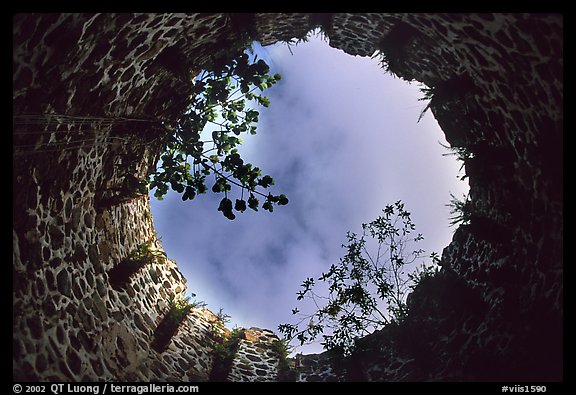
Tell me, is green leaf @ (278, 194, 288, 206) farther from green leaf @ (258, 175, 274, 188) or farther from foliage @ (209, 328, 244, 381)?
foliage @ (209, 328, 244, 381)

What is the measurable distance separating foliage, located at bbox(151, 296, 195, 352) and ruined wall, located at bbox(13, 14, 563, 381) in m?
0.14

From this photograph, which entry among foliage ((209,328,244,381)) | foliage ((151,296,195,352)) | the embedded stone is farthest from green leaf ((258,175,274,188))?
foliage ((209,328,244,381))

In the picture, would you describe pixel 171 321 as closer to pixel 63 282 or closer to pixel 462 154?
pixel 63 282

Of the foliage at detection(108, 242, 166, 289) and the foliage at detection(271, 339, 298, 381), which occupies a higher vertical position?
the foliage at detection(108, 242, 166, 289)

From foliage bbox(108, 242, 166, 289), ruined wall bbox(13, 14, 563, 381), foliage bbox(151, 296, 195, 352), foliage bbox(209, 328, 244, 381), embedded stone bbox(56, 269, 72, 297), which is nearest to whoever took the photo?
ruined wall bbox(13, 14, 563, 381)

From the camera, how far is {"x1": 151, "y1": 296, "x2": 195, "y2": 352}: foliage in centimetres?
566

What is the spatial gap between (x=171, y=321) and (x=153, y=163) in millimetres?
3120

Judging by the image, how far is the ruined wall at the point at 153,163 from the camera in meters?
3.44

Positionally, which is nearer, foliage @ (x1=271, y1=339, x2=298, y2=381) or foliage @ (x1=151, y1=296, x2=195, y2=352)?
foliage @ (x1=151, y1=296, x2=195, y2=352)

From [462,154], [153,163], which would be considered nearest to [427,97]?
[462,154]

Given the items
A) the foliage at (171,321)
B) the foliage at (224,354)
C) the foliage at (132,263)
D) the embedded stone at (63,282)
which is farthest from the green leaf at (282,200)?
the foliage at (224,354)

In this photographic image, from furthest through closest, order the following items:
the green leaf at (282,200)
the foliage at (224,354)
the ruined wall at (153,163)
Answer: the foliage at (224,354) < the green leaf at (282,200) < the ruined wall at (153,163)

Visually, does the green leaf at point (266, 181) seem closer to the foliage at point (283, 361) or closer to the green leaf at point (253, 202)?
the green leaf at point (253, 202)

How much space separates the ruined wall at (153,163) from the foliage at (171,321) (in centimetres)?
14
